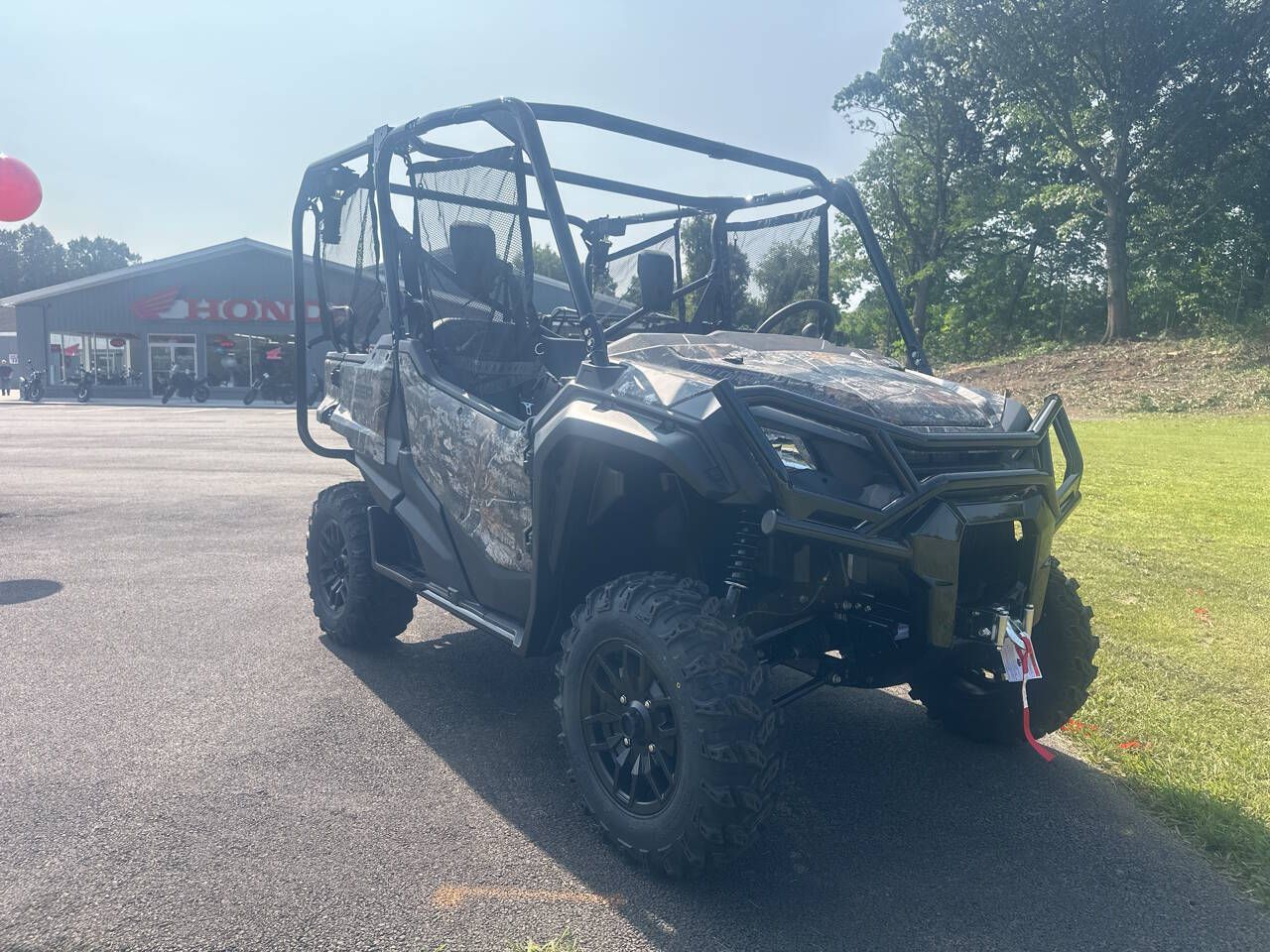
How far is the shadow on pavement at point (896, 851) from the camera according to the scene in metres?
2.63

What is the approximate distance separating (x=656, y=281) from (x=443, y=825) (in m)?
2.66

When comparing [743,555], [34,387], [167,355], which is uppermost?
[167,355]

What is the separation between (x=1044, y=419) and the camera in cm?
318

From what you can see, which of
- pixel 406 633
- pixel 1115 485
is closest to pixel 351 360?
pixel 406 633

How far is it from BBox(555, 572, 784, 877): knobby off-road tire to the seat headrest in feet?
5.50

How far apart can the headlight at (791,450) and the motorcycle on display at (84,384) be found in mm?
38042

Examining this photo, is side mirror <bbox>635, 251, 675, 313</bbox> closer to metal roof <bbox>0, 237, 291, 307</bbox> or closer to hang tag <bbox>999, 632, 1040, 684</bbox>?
hang tag <bbox>999, 632, 1040, 684</bbox>

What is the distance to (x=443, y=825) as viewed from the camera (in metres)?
3.15

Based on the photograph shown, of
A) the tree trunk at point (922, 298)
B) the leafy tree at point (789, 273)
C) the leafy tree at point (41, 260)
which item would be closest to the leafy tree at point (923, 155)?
A: the tree trunk at point (922, 298)

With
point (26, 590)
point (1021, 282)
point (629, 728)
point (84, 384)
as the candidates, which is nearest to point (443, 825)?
point (629, 728)

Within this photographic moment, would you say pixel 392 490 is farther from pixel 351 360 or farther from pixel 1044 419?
pixel 1044 419

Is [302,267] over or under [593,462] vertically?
over

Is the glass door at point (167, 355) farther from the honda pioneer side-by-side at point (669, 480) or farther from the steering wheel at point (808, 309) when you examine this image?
the steering wheel at point (808, 309)

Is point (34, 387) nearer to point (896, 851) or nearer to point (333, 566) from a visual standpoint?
point (333, 566)
